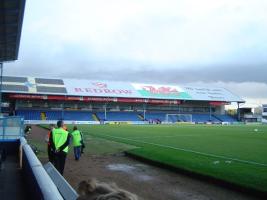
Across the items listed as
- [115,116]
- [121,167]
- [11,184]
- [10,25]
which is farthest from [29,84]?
[11,184]

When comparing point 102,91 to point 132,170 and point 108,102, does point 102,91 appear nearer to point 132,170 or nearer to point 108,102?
point 108,102

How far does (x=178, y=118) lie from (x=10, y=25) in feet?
234

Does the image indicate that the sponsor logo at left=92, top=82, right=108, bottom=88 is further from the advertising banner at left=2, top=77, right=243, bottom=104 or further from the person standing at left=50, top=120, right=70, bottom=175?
the person standing at left=50, top=120, right=70, bottom=175

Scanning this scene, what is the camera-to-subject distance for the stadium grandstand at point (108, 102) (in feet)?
243

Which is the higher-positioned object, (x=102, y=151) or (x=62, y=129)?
(x=62, y=129)

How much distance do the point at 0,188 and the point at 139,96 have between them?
72.1 meters

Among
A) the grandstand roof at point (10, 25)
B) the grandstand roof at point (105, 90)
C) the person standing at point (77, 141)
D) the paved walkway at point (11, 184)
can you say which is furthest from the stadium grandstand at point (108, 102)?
the paved walkway at point (11, 184)

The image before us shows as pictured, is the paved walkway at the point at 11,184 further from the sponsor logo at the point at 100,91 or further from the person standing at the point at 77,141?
the sponsor logo at the point at 100,91

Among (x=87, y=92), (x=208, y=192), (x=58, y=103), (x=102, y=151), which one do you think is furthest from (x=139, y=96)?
(x=208, y=192)

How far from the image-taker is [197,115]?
89.7m

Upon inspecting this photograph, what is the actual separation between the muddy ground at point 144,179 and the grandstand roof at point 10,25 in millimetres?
5505

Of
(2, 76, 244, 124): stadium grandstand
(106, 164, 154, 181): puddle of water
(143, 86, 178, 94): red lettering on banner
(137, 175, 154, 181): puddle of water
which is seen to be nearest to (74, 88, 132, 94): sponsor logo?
(2, 76, 244, 124): stadium grandstand

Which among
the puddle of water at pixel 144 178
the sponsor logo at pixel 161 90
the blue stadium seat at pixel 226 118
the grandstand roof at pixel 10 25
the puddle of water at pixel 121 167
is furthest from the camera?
the blue stadium seat at pixel 226 118

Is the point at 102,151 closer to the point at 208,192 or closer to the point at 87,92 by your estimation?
the point at 208,192
